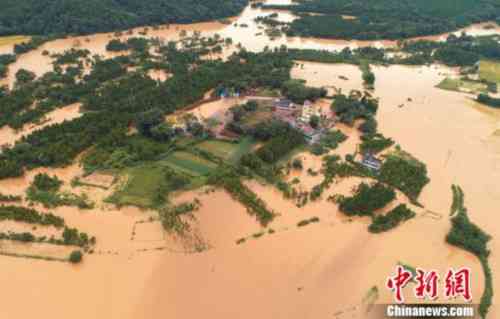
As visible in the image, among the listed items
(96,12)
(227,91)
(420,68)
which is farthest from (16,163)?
(420,68)

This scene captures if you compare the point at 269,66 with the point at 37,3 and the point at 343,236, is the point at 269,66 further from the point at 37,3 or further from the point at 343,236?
the point at 37,3

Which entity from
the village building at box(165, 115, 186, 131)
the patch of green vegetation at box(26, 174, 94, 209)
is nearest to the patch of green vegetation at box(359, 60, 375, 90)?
the village building at box(165, 115, 186, 131)

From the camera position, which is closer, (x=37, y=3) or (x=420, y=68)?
(x=420, y=68)

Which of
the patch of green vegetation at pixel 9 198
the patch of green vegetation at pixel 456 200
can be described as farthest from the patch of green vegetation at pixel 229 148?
the patch of green vegetation at pixel 456 200

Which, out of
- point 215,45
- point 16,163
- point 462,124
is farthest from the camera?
point 215,45

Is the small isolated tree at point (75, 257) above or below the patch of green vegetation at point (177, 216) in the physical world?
below

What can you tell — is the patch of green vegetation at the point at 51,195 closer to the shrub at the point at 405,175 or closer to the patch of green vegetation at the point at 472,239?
the shrub at the point at 405,175

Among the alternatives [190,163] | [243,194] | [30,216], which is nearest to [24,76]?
[30,216]
